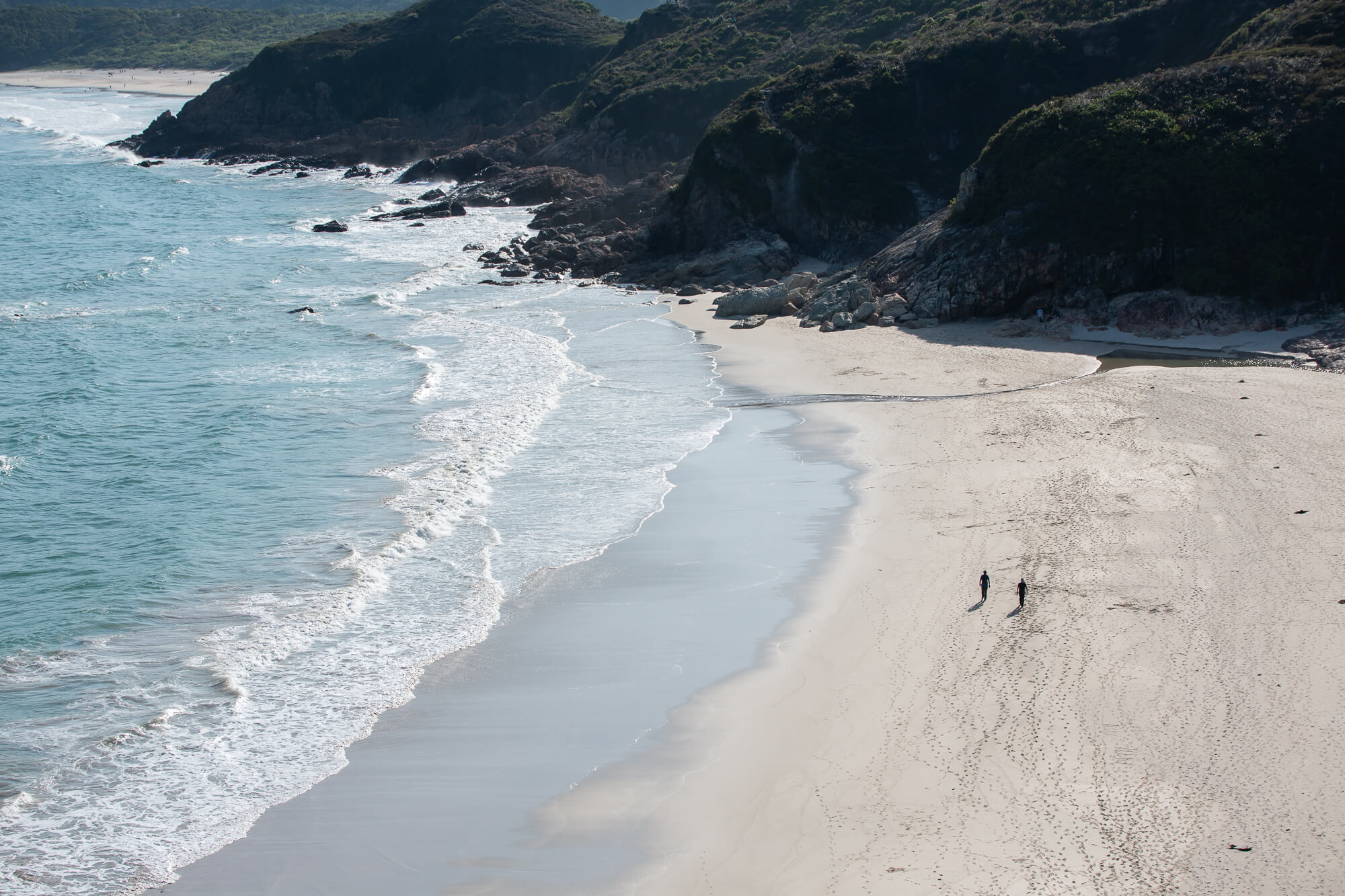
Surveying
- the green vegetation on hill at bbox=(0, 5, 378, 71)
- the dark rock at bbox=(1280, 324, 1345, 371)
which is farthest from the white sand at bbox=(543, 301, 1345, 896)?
the green vegetation on hill at bbox=(0, 5, 378, 71)

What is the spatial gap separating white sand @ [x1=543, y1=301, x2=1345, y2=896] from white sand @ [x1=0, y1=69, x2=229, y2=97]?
125053mm

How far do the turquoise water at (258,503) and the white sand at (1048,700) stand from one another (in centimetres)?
423

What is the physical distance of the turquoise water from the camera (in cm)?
1041

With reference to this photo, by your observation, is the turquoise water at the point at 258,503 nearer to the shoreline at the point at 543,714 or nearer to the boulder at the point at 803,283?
the shoreline at the point at 543,714

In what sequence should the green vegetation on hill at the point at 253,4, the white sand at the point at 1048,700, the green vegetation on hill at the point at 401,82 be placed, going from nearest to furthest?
the white sand at the point at 1048,700, the green vegetation on hill at the point at 401,82, the green vegetation on hill at the point at 253,4

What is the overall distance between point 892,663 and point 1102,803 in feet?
10.0

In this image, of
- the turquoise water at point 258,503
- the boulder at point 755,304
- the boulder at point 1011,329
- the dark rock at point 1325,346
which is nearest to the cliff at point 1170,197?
the boulder at point 1011,329

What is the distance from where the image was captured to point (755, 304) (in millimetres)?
31047

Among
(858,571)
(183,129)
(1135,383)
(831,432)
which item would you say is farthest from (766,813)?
(183,129)

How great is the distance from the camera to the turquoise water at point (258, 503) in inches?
410

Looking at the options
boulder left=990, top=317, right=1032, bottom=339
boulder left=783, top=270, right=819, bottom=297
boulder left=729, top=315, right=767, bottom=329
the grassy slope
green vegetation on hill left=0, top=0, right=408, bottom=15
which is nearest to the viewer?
the grassy slope

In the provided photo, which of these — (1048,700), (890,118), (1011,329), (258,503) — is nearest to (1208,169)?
(1011,329)

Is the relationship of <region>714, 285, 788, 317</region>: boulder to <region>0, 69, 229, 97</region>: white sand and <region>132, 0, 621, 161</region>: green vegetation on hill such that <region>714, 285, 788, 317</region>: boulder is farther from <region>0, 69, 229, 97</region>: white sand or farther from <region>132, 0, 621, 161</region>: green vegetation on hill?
<region>0, 69, 229, 97</region>: white sand

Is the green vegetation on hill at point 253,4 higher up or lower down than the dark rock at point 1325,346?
higher up
